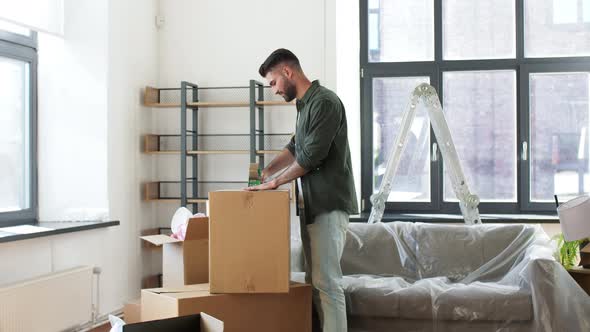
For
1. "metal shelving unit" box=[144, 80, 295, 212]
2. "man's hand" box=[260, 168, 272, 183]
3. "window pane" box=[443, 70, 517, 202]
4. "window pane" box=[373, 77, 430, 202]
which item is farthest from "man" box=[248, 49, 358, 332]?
"window pane" box=[443, 70, 517, 202]

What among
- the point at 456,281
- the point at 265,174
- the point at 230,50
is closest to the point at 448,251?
the point at 456,281

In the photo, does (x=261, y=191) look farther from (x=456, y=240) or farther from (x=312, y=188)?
(x=456, y=240)

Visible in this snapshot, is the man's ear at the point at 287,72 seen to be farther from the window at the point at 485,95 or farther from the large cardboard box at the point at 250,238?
the window at the point at 485,95

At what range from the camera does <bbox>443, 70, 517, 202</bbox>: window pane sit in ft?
17.6

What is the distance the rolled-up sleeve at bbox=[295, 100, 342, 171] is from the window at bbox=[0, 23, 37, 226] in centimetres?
219

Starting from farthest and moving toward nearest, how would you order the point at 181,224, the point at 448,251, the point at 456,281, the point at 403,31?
the point at 403,31 < the point at 448,251 < the point at 456,281 < the point at 181,224

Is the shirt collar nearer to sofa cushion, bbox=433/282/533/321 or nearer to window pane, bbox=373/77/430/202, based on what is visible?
sofa cushion, bbox=433/282/533/321

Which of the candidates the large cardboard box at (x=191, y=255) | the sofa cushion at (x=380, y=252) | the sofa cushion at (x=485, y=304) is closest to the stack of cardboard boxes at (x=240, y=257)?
the large cardboard box at (x=191, y=255)

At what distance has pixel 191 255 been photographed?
3.29 metres

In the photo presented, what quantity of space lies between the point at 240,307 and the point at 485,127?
3.08m

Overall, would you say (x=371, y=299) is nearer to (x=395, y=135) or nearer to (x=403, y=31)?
(x=395, y=135)

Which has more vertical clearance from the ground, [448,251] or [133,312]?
[448,251]

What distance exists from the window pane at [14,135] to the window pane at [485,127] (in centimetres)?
304

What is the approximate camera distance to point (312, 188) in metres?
3.16
